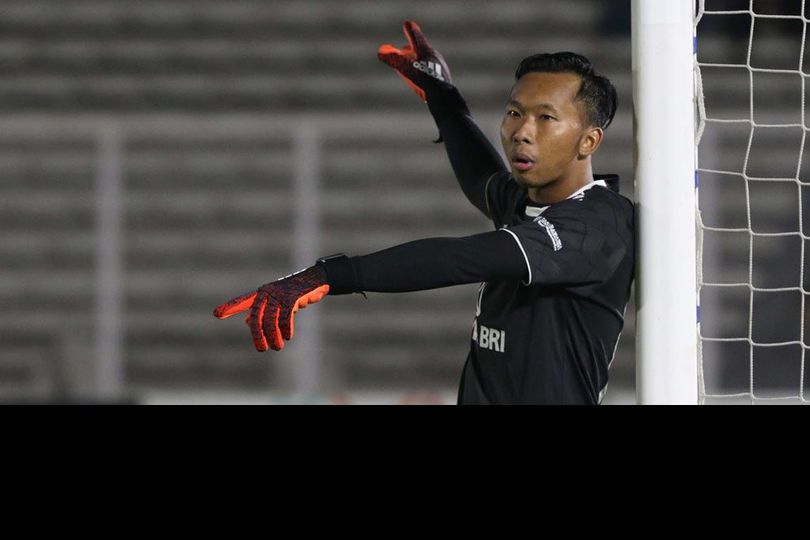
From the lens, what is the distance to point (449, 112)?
7.12ft

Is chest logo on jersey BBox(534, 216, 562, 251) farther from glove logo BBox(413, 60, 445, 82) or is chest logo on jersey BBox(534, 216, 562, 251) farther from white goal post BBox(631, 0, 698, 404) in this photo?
glove logo BBox(413, 60, 445, 82)

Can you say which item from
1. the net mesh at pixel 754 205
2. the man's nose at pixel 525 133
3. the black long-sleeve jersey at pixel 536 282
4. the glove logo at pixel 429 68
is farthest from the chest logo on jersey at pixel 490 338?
the net mesh at pixel 754 205

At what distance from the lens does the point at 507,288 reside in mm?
1796

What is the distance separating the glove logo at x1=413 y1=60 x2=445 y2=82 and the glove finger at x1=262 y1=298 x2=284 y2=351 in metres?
0.79

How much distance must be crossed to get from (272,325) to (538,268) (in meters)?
0.37

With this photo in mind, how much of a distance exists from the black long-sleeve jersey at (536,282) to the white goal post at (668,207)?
2.0 inches

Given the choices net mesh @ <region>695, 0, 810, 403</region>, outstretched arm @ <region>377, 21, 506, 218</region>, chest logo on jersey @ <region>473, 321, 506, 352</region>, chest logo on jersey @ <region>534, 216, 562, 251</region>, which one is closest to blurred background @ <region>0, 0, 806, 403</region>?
net mesh @ <region>695, 0, 810, 403</region>

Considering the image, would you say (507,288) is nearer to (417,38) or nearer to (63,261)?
(417,38)

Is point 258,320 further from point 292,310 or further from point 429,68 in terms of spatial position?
point 429,68

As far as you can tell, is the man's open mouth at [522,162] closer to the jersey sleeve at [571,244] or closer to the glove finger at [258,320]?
the jersey sleeve at [571,244]

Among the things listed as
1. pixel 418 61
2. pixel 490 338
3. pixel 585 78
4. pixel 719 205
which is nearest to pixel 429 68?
pixel 418 61

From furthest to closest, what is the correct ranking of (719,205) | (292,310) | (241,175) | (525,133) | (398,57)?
(241,175) → (719,205) → (398,57) → (525,133) → (292,310)

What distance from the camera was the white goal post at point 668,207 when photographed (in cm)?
166
